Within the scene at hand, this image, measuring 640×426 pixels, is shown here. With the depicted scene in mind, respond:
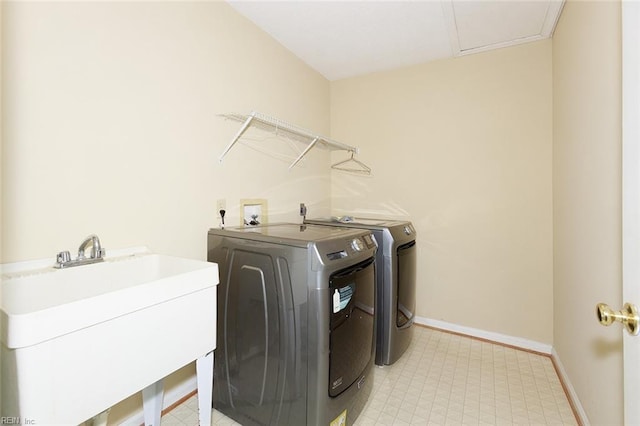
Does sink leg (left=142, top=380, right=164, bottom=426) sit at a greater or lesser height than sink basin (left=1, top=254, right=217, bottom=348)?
lesser

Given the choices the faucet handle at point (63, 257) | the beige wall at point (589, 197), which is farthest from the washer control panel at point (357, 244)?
the faucet handle at point (63, 257)

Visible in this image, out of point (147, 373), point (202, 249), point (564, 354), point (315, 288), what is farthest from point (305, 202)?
point (564, 354)

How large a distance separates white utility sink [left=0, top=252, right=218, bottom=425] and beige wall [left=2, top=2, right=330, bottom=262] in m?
0.19

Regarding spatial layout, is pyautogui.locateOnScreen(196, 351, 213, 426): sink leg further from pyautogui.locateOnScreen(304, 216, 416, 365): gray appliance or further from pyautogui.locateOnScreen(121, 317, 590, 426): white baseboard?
pyautogui.locateOnScreen(304, 216, 416, 365): gray appliance

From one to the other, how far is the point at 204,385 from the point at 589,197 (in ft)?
6.60

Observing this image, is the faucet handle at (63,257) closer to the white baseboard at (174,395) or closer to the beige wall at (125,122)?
the beige wall at (125,122)

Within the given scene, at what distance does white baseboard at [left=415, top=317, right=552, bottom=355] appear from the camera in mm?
2369

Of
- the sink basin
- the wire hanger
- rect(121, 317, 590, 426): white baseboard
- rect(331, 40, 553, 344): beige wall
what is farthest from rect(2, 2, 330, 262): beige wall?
rect(331, 40, 553, 344): beige wall

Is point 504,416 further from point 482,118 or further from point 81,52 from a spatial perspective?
point 81,52

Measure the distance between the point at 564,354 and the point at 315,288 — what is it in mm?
1897

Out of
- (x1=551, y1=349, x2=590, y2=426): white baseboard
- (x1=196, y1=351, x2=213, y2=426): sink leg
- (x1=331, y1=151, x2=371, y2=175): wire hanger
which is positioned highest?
(x1=331, y1=151, x2=371, y2=175): wire hanger

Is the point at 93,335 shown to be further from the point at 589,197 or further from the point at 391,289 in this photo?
the point at 589,197

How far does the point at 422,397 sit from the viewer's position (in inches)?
72.5

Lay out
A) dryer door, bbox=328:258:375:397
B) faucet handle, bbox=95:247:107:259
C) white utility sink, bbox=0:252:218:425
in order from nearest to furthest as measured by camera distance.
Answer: white utility sink, bbox=0:252:218:425
faucet handle, bbox=95:247:107:259
dryer door, bbox=328:258:375:397
